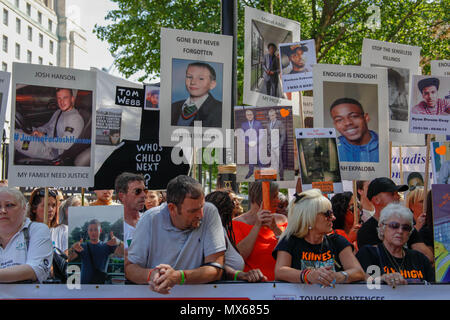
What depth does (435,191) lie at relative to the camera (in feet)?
13.0

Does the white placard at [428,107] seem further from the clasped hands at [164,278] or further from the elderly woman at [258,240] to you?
the clasped hands at [164,278]

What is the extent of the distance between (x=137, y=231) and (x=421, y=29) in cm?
1397

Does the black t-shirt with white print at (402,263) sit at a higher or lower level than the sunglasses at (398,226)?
lower

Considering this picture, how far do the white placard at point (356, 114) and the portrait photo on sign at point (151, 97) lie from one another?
220 centimetres

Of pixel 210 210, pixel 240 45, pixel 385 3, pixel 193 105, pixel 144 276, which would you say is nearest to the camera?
pixel 144 276

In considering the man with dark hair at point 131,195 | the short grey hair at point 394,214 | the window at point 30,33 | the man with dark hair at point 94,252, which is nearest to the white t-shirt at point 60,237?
the man with dark hair at point 131,195

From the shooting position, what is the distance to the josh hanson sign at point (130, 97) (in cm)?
643

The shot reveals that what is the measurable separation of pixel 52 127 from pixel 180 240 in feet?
4.75

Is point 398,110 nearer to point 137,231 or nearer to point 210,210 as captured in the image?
point 210,210

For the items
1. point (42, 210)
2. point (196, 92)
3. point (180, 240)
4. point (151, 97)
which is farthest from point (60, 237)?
point (151, 97)

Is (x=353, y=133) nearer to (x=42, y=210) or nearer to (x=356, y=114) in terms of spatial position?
(x=356, y=114)

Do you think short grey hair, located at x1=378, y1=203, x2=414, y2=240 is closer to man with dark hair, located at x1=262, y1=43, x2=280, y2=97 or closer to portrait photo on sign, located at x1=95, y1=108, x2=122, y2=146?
man with dark hair, located at x1=262, y1=43, x2=280, y2=97

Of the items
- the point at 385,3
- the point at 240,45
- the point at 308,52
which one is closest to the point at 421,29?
the point at 385,3

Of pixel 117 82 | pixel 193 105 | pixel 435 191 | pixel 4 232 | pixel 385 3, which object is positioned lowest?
pixel 4 232
